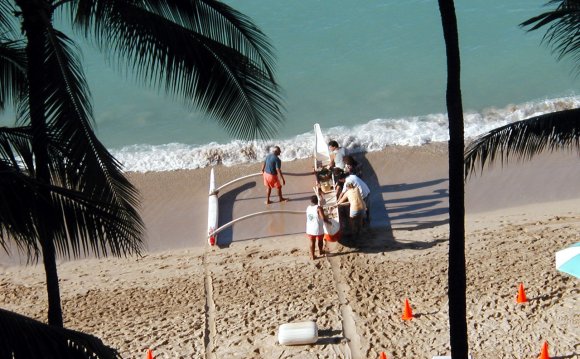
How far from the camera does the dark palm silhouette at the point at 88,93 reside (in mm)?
7445

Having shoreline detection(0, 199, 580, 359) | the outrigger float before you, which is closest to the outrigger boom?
the outrigger float

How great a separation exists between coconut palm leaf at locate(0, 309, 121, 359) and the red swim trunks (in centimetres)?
952

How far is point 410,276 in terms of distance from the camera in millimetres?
13297

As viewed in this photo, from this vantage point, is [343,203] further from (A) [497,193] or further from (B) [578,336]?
(B) [578,336]

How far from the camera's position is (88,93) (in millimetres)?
8969

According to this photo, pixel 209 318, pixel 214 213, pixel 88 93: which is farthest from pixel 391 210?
pixel 88 93

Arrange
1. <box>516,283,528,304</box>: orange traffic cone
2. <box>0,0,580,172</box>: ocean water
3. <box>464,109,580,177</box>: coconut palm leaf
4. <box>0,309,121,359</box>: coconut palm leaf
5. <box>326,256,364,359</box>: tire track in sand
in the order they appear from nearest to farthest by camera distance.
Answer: <box>0,309,121,359</box>: coconut palm leaf < <box>464,109,580,177</box>: coconut palm leaf < <box>326,256,364,359</box>: tire track in sand < <box>516,283,528,304</box>: orange traffic cone < <box>0,0,580,172</box>: ocean water

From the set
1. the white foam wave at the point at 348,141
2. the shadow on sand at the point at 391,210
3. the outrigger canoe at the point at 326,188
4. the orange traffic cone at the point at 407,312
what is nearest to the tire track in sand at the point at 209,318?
the shadow on sand at the point at 391,210

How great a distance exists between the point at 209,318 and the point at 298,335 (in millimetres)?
1567

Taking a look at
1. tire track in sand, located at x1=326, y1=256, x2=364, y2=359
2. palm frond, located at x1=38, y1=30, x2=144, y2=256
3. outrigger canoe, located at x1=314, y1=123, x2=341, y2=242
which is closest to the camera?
palm frond, located at x1=38, y1=30, x2=144, y2=256

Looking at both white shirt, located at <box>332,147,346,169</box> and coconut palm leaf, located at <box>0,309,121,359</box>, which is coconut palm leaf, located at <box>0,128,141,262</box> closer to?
coconut palm leaf, located at <box>0,309,121,359</box>

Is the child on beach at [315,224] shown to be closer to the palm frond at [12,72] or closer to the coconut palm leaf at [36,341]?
the palm frond at [12,72]

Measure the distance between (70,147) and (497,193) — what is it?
1001 centimetres

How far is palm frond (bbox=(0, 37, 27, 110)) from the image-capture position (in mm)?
9781
